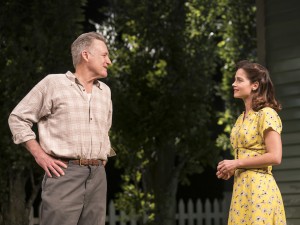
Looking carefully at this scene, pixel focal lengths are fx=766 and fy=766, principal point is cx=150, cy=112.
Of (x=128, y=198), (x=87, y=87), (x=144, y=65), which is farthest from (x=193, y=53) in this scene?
(x=87, y=87)

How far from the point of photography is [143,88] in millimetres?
11523

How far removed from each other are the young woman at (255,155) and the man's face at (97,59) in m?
0.78

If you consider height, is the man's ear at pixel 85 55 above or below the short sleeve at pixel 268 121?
above

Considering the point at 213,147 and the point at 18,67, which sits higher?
the point at 18,67

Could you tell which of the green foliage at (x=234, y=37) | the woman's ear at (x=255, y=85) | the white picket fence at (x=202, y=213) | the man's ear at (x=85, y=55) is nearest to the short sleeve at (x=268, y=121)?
the woman's ear at (x=255, y=85)

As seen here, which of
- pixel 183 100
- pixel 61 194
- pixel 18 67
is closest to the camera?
pixel 61 194

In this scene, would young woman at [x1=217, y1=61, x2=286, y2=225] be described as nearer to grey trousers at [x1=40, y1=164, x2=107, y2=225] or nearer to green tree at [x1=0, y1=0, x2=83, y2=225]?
grey trousers at [x1=40, y1=164, x2=107, y2=225]

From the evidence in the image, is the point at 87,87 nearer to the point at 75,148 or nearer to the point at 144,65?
the point at 75,148

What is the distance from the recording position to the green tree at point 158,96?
11258 mm

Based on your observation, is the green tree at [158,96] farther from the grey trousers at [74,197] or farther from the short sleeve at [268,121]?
the grey trousers at [74,197]

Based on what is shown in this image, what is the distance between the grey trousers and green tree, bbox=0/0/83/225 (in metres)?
5.57

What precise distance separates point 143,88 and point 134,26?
0.95 meters

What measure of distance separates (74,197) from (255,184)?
3.45 ft

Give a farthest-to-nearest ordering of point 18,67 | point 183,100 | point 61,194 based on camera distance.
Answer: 1. point 183,100
2. point 18,67
3. point 61,194
